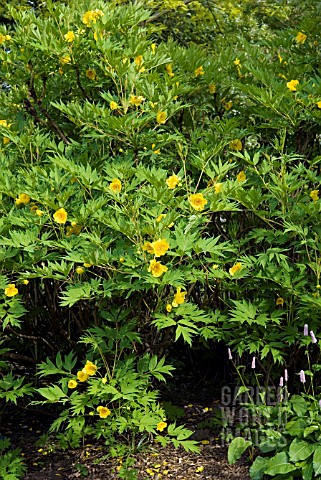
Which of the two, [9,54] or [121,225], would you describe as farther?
[9,54]

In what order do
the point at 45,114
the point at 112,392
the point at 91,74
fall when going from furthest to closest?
the point at 45,114 → the point at 91,74 → the point at 112,392

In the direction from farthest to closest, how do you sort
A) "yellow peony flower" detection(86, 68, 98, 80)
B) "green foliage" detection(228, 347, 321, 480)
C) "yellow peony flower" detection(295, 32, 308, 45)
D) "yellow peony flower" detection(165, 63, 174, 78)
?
"yellow peony flower" detection(295, 32, 308, 45)
"yellow peony flower" detection(165, 63, 174, 78)
"yellow peony flower" detection(86, 68, 98, 80)
"green foliage" detection(228, 347, 321, 480)

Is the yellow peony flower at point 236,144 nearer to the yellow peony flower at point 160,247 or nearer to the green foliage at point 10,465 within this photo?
the yellow peony flower at point 160,247

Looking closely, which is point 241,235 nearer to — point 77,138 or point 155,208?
point 155,208

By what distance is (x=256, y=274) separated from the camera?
3158 mm

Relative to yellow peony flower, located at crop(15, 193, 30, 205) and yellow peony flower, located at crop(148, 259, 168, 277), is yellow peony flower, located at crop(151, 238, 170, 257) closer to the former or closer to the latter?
yellow peony flower, located at crop(148, 259, 168, 277)

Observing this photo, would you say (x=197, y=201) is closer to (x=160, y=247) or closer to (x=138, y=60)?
(x=160, y=247)

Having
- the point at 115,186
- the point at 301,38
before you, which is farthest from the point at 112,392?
the point at 301,38

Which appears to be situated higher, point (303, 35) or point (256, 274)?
point (303, 35)

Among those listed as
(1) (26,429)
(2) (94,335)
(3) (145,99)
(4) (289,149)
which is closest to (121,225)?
(2) (94,335)

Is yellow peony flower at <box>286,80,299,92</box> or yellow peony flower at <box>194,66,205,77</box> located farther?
yellow peony flower at <box>194,66,205,77</box>

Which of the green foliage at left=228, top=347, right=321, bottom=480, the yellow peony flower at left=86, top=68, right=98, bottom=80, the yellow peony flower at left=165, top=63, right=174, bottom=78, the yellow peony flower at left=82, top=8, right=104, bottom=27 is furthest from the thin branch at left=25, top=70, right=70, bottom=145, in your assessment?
the green foliage at left=228, top=347, right=321, bottom=480

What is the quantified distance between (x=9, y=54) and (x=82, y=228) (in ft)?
3.55

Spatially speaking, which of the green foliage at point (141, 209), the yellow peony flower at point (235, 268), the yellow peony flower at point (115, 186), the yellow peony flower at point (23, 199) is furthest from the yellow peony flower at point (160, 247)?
the yellow peony flower at point (23, 199)
